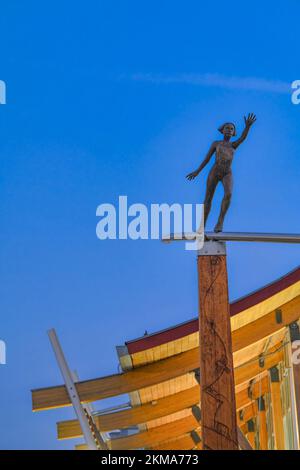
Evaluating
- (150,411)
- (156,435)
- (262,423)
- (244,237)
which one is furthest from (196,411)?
(244,237)

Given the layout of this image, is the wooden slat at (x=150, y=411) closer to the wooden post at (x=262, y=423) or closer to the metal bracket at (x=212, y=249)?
the wooden post at (x=262, y=423)

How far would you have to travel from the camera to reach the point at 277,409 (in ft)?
42.6

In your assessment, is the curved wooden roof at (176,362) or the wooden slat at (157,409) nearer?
the curved wooden roof at (176,362)

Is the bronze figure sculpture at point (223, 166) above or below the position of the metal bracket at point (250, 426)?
above

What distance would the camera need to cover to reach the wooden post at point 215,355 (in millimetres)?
6051

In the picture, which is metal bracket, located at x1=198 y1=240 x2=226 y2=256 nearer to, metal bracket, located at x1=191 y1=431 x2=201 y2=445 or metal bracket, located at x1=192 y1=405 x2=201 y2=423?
metal bracket, located at x1=192 y1=405 x2=201 y2=423

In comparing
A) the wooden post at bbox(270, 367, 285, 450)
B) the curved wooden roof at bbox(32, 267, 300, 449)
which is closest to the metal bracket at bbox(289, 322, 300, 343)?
the curved wooden roof at bbox(32, 267, 300, 449)

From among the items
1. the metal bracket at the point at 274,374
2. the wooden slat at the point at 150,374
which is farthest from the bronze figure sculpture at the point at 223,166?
the metal bracket at the point at 274,374

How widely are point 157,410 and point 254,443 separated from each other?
677cm

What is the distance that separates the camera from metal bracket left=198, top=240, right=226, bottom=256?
6.55 m

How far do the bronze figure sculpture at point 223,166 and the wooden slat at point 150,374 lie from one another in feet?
14.1

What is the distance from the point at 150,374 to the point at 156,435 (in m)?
5.25

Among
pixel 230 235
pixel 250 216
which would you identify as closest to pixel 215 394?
pixel 230 235

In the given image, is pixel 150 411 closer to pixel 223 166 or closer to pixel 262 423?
pixel 262 423
